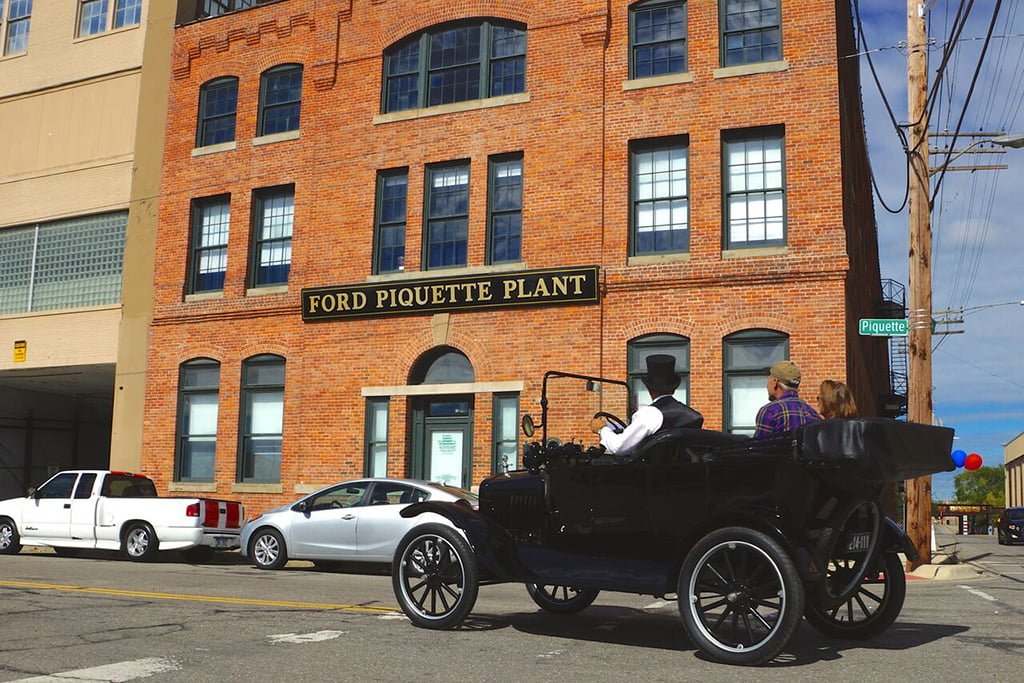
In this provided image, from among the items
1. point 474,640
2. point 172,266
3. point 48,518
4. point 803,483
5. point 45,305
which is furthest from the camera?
point 45,305

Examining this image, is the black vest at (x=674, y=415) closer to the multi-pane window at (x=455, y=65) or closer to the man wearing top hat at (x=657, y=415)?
the man wearing top hat at (x=657, y=415)

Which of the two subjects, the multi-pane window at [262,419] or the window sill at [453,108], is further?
the multi-pane window at [262,419]

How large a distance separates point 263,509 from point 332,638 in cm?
1424

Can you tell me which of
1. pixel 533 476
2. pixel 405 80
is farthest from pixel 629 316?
pixel 533 476

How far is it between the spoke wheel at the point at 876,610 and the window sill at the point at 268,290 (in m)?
16.2

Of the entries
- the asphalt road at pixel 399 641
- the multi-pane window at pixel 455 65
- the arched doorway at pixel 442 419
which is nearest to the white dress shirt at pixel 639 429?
the asphalt road at pixel 399 641

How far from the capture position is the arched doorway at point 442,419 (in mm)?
19562

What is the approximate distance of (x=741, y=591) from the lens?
6.07m

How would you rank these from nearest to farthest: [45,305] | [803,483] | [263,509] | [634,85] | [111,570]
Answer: [803,483] → [111,570] → [634,85] → [263,509] → [45,305]

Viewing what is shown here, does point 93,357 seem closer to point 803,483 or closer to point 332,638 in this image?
point 332,638

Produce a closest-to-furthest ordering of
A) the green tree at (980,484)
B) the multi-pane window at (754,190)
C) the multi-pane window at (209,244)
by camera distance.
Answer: the multi-pane window at (754,190), the multi-pane window at (209,244), the green tree at (980,484)

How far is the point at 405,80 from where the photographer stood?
69.8 ft

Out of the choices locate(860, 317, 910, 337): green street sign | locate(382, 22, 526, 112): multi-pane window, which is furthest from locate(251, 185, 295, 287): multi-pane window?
locate(860, 317, 910, 337): green street sign

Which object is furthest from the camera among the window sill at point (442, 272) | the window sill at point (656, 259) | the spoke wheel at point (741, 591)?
the window sill at point (442, 272)
